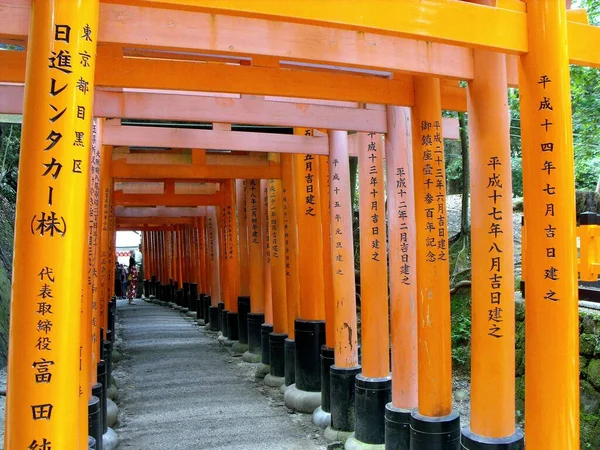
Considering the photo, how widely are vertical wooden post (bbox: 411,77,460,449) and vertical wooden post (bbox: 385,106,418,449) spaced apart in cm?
52

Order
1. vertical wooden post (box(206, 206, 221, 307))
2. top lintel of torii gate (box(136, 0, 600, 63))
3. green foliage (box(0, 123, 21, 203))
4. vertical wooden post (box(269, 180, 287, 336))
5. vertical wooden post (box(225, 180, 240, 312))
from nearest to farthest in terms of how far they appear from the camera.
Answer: top lintel of torii gate (box(136, 0, 600, 63))
vertical wooden post (box(269, 180, 287, 336))
vertical wooden post (box(225, 180, 240, 312))
green foliage (box(0, 123, 21, 203))
vertical wooden post (box(206, 206, 221, 307))

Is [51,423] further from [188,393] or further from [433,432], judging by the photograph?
[188,393]

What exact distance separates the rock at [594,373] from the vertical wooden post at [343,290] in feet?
7.58

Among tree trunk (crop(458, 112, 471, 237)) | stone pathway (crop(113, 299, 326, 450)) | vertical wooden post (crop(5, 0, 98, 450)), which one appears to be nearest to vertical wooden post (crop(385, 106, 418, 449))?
stone pathway (crop(113, 299, 326, 450))

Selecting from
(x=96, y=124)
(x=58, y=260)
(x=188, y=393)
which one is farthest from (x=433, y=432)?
(x=188, y=393)

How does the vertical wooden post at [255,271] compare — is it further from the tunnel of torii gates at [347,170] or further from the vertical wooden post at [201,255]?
the vertical wooden post at [201,255]

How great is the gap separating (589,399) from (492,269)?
10.2 ft

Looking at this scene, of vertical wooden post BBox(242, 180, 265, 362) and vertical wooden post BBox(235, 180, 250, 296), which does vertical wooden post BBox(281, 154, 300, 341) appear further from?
vertical wooden post BBox(235, 180, 250, 296)

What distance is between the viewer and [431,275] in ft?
14.1

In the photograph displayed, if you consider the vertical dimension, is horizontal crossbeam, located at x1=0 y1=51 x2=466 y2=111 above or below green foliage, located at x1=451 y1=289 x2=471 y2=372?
above

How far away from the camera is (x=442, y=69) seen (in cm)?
357

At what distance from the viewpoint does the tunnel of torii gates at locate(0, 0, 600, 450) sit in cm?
233

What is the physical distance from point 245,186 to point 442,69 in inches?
302

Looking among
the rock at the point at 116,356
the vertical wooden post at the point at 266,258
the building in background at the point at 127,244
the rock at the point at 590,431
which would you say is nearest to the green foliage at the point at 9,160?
the rock at the point at 116,356
